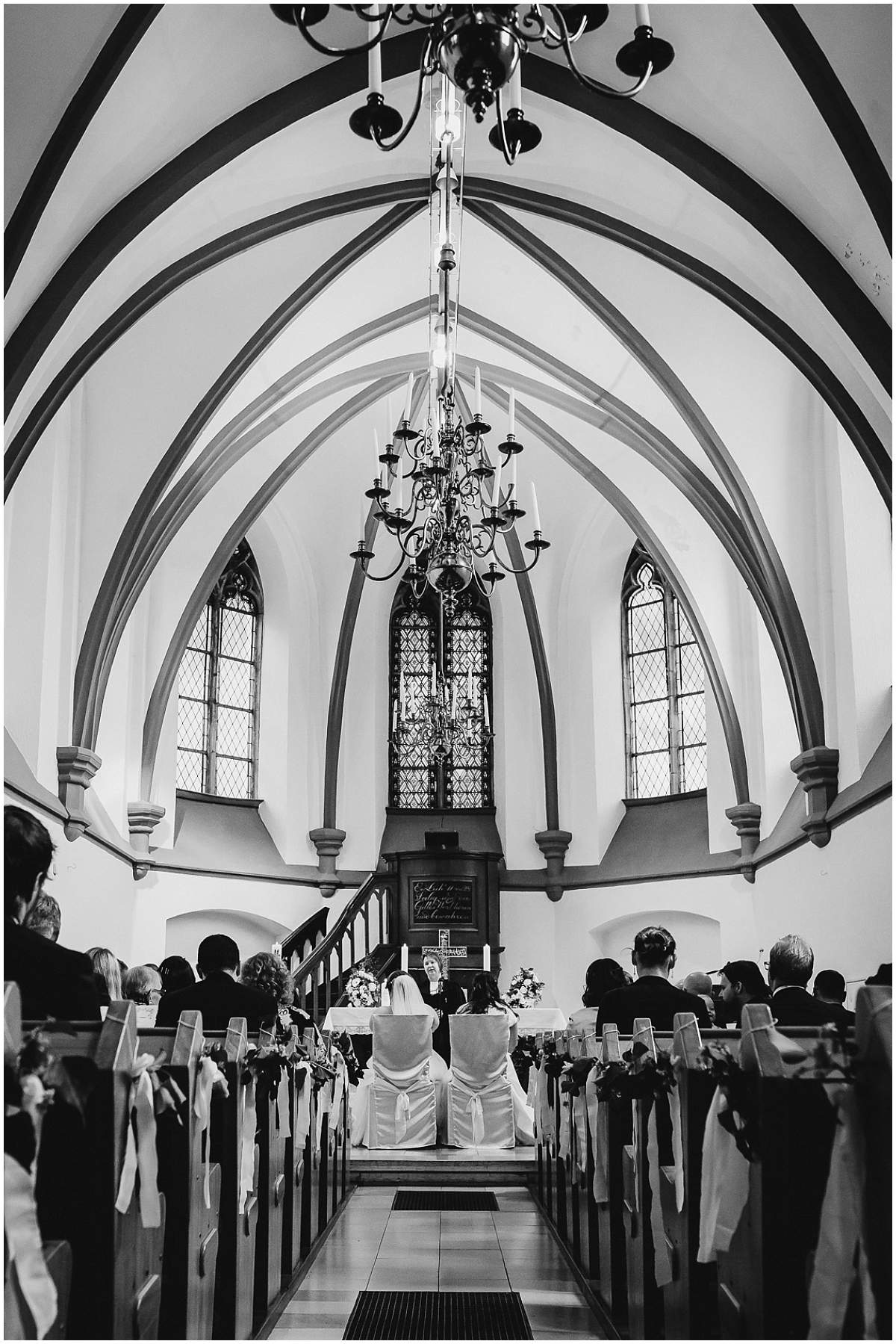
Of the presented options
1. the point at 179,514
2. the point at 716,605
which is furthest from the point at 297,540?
the point at 716,605

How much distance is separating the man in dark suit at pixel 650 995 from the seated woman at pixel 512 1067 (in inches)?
156

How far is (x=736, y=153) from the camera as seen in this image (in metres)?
7.66

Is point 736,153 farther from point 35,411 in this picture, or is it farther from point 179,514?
point 179,514

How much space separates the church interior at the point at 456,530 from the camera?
6.34 meters

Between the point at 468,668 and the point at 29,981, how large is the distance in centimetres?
1310

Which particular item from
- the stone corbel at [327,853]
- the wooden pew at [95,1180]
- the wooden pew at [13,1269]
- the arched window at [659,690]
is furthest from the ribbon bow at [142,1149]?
the arched window at [659,690]

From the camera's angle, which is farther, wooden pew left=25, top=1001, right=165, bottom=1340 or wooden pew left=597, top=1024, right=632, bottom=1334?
wooden pew left=597, top=1024, right=632, bottom=1334

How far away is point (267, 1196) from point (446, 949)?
336 inches

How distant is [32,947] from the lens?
309 centimetres

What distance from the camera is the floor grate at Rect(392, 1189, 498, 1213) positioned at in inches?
292

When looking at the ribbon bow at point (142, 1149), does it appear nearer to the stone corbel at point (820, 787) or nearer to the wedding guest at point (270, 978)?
the wedding guest at point (270, 978)

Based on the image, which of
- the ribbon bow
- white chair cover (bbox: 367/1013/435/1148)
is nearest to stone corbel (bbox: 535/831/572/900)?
white chair cover (bbox: 367/1013/435/1148)

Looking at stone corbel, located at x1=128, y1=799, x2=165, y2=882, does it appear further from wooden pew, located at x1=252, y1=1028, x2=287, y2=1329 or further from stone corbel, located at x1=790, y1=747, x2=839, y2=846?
wooden pew, located at x1=252, y1=1028, x2=287, y2=1329

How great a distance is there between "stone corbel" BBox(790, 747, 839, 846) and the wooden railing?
4.75 m
